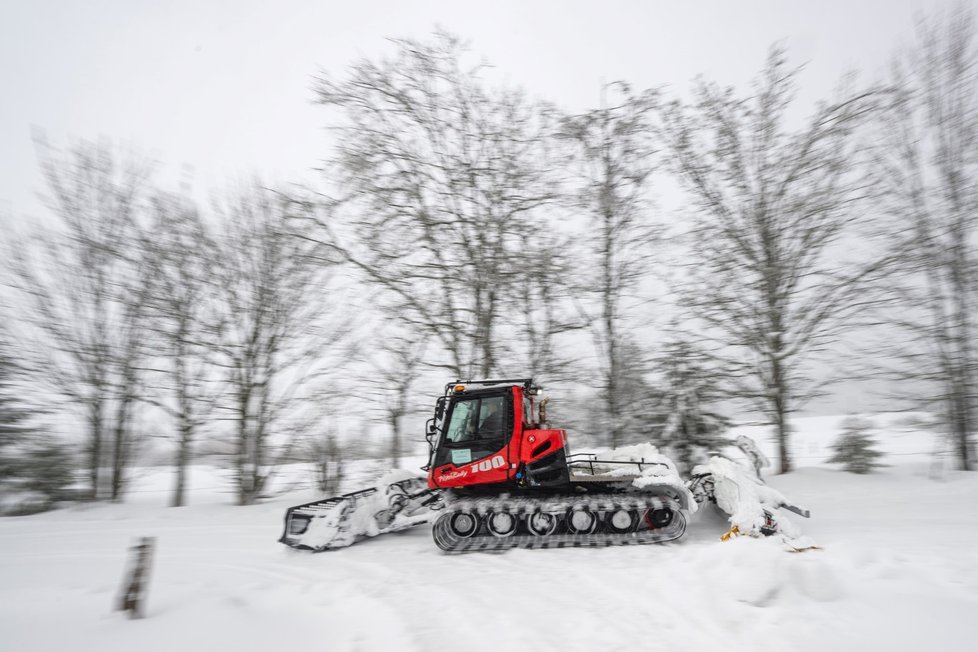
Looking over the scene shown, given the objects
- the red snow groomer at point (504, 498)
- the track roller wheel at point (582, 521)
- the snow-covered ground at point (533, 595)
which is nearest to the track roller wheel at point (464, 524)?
the red snow groomer at point (504, 498)

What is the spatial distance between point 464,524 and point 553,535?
45.2 inches

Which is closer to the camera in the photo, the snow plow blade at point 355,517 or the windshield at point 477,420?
the snow plow blade at point 355,517

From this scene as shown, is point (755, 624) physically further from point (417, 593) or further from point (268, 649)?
point (268, 649)

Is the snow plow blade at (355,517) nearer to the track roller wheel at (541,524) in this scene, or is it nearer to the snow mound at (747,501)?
the track roller wheel at (541,524)

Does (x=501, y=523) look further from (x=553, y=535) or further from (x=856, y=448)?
(x=856, y=448)


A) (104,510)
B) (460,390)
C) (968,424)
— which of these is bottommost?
(104,510)

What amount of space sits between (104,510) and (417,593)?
→ 1011 cm

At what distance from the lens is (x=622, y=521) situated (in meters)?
6.66

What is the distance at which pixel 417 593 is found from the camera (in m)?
4.82

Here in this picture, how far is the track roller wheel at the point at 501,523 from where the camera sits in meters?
6.73


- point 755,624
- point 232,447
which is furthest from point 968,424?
point 232,447

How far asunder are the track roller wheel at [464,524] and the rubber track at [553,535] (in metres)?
0.05

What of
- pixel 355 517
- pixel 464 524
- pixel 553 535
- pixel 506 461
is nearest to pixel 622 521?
pixel 553 535

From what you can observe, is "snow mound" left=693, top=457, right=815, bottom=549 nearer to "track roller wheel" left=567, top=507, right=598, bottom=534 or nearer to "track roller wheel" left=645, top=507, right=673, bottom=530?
"track roller wheel" left=645, top=507, right=673, bottom=530
